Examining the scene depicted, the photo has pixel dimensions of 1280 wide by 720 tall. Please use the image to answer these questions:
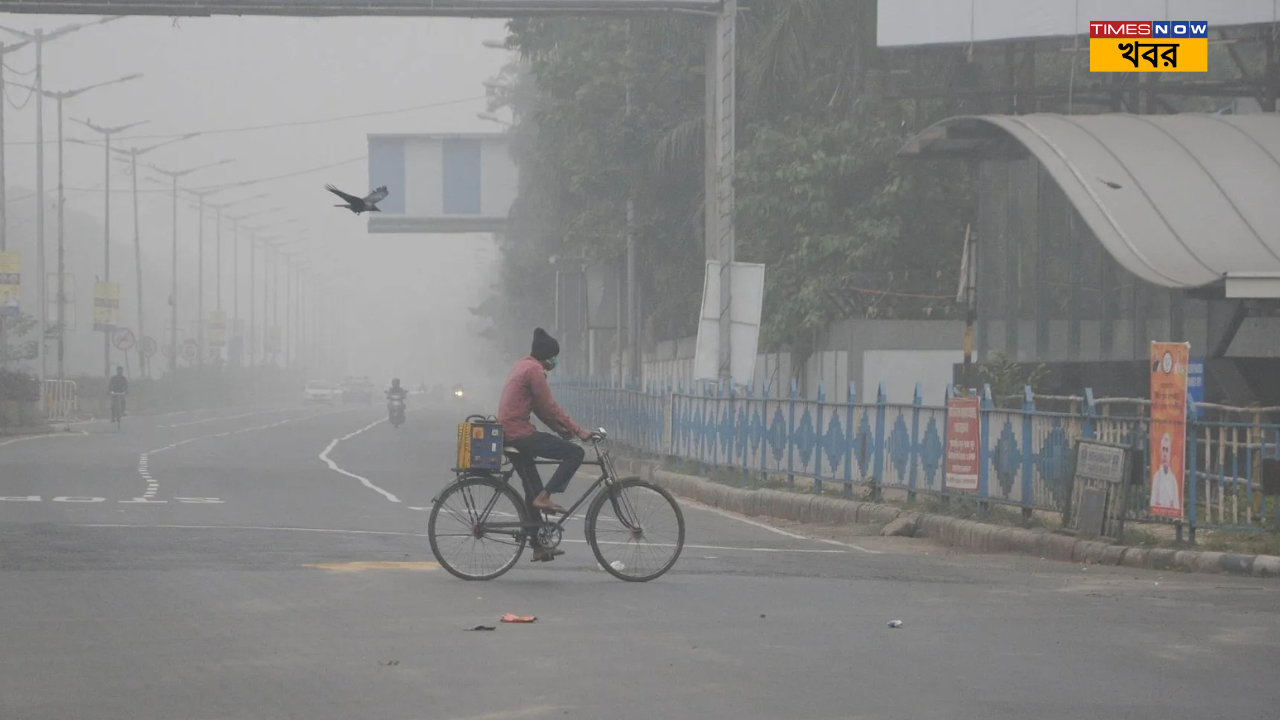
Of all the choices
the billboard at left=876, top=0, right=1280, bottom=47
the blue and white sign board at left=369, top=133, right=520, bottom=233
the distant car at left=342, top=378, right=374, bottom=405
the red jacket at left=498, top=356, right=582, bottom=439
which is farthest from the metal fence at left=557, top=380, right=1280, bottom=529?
→ the distant car at left=342, top=378, right=374, bottom=405

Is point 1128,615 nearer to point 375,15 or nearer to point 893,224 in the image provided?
point 375,15

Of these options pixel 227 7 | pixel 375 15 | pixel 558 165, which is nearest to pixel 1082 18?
pixel 375 15

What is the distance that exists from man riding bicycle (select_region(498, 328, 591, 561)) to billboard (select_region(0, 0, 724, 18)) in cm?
1575

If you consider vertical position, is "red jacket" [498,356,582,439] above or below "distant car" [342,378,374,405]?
above

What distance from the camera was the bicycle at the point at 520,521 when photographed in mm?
12531

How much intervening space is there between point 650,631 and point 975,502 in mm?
8613

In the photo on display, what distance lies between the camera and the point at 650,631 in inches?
387

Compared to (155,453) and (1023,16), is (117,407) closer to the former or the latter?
(155,453)

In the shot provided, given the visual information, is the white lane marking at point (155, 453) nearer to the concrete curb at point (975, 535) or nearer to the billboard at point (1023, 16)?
the concrete curb at point (975, 535)

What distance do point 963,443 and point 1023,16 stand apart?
48.9 feet

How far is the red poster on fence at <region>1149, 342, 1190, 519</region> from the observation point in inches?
578

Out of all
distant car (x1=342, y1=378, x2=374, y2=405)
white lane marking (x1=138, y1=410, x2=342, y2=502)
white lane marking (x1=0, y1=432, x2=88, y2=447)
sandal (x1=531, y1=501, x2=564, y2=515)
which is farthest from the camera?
distant car (x1=342, y1=378, x2=374, y2=405)

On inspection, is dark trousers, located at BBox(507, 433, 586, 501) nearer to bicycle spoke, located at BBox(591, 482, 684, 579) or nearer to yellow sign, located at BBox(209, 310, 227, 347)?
bicycle spoke, located at BBox(591, 482, 684, 579)

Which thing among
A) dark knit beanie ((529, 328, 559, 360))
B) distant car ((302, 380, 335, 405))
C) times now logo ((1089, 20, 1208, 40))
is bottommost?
distant car ((302, 380, 335, 405))
